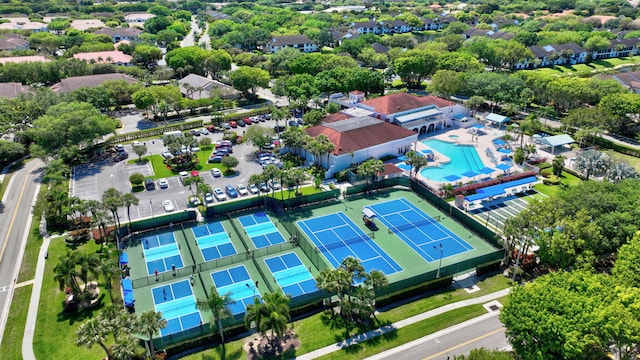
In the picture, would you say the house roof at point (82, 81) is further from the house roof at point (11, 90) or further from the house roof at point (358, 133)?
the house roof at point (358, 133)

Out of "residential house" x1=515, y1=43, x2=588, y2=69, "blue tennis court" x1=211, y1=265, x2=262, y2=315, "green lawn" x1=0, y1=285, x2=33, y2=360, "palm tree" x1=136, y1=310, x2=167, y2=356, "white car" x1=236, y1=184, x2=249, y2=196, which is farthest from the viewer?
"residential house" x1=515, y1=43, x2=588, y2=69

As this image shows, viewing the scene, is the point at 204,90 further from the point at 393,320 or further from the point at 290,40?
the point at 393,320

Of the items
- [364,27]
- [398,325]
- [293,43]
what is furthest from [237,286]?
[364,27]

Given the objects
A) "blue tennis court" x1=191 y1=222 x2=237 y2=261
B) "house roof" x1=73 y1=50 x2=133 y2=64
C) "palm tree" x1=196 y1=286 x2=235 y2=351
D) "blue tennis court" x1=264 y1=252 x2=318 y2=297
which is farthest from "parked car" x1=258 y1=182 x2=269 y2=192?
"house roof" x1=73 y1=50 x2=133 y2=64

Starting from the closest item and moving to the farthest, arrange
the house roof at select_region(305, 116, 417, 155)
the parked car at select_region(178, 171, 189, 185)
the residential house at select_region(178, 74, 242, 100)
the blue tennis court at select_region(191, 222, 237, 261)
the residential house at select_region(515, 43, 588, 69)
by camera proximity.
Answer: the blue tennis court at select_region(191, 222, 237, 261)
the parked car at select_region(178, 171, 189, 185)
the house roof at select_region(305, 116, 417, 155)
the residential house at select_region(178, 74, 242, 100)
the residential house at select_region(515, 43, 588, 69)

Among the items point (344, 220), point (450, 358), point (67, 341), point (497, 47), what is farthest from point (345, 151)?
point (497, 47)

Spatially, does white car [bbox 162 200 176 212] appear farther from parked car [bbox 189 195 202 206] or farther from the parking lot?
parked car [bbox 189 195 202 206]
